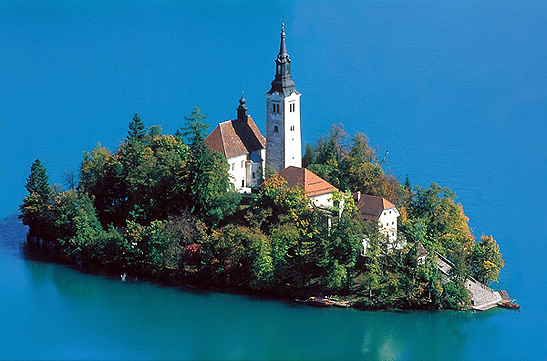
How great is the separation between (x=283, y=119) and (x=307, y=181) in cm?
437

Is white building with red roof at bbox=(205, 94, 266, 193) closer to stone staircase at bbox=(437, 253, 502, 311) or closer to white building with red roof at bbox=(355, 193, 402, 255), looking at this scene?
white building with red roof at bbox=(355, 193, 402, 255)

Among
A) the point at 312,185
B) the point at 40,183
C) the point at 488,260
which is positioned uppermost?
the point at 40,183

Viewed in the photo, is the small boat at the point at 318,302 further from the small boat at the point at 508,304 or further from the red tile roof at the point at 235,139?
the red tile roof at the point at 235,139

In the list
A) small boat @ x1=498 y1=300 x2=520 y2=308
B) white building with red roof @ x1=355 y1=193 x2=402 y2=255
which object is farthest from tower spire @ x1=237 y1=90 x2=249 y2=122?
small boat @ x1=498 y1=300 x2=520 y2=308

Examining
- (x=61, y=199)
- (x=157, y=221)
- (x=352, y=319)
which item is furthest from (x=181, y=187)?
(x=352, y=319)

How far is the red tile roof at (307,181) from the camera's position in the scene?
65.6 m

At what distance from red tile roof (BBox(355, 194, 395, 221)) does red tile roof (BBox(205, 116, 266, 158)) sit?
8069 millimetres

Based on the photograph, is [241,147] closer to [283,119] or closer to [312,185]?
[283,119]

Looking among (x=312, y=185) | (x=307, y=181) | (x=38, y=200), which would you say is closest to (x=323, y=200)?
(x=312, y=185)

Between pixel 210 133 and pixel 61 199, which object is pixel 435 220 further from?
pixel 61 199

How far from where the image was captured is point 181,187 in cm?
6631

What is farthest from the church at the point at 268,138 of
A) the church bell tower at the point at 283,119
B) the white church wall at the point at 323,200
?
the white church wall at the point at 323,200

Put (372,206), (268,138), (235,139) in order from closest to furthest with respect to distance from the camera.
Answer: (372,206) < (235,139) < (268,138)

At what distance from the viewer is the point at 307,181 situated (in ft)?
216
